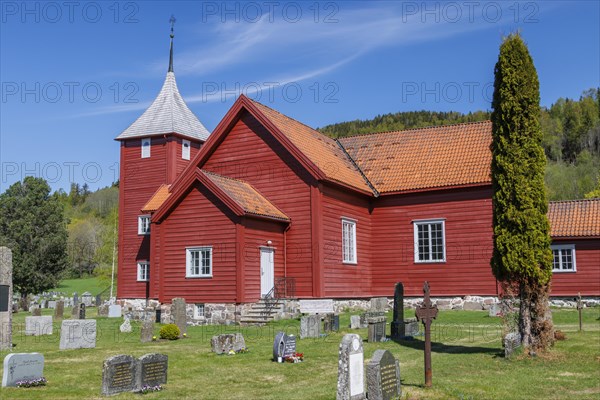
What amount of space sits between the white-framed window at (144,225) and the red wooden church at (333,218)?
203 cm

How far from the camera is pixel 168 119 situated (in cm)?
3791

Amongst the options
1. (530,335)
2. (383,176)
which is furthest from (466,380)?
(383,176)

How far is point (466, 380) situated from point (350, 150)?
22.0 m

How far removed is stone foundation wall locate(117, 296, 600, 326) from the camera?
78.5ft

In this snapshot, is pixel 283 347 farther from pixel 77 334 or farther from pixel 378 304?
pixel 378 304

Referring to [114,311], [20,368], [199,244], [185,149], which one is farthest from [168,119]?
[20,368]

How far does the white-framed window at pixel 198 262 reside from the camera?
24.8 metres

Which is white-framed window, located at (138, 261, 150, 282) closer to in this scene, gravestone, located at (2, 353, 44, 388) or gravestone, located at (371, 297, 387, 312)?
gravestone, located at (371, 297, 387, 312)

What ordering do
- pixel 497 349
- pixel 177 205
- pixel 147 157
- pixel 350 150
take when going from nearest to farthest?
pixel 497 349 < pixel 177 205 < pixel 350 150 < pixel 147 157

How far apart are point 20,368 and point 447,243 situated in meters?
20.7

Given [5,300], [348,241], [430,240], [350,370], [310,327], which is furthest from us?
[430,240]

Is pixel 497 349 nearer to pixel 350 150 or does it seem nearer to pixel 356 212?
pixel 356 212

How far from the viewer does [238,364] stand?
46.1 feet

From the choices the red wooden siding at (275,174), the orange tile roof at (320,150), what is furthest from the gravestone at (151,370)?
the orange tile roof at (320,150)
